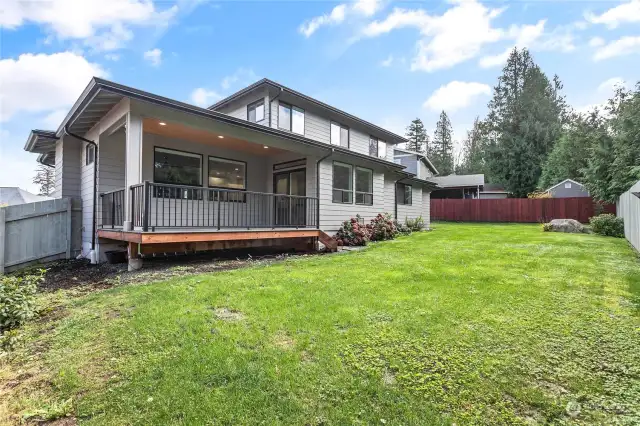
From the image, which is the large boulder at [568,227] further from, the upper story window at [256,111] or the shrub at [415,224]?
the upper story window at [256,111]

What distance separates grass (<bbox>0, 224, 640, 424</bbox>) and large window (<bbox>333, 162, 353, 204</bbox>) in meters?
6.42

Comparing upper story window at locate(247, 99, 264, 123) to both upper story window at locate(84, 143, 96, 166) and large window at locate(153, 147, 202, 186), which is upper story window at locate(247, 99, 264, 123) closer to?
large window at locate(153, 147, 202, 186)

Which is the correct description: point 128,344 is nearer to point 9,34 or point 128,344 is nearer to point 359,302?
point 359,302

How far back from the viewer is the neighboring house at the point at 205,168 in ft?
21.3

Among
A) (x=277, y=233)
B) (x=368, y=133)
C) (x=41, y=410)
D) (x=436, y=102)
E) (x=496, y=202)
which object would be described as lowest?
(x=41, y=410)

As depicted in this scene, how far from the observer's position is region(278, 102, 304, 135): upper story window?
1157 cm

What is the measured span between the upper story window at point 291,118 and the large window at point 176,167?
351cm

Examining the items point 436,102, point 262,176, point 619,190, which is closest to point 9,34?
point 262,176

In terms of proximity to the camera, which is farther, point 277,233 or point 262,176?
point 262,176

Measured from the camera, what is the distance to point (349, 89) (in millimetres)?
19531

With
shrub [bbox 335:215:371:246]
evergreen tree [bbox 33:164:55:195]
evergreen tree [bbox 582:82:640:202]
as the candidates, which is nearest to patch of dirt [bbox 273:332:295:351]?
shrub [bbox 335:215:371:246]

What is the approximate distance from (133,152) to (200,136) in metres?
2.45

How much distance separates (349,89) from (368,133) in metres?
5.30

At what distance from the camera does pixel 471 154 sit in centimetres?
4344
